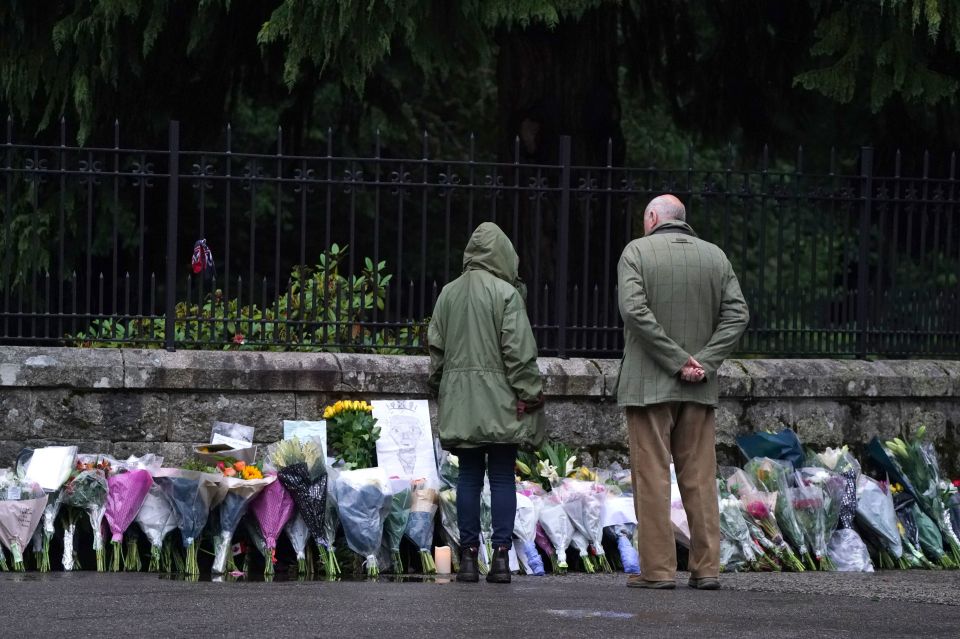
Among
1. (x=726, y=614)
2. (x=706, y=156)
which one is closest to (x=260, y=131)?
(x=706, y=156)

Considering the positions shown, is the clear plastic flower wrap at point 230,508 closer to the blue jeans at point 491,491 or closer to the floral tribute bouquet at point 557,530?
the blue jeans at point 491,491

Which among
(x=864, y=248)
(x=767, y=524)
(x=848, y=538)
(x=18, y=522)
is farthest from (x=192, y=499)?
(x=864, y=248)

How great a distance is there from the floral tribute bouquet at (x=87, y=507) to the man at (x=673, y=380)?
239 cm

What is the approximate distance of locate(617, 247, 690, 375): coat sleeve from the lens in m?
6.90

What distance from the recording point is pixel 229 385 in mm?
8570

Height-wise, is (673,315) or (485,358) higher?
(673,315)

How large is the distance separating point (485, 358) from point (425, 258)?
6.25 ft

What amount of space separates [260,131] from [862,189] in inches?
426

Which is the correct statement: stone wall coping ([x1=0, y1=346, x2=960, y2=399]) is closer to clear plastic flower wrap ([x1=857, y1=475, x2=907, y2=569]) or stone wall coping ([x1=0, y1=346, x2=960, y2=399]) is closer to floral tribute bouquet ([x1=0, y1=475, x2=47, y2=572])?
clear plastic flower wrap ([x1=857, y1=475, x2=907, y2=569])

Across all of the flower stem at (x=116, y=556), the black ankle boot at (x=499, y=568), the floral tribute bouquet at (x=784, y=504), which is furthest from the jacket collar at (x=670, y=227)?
the flower stem at (x=116, y=556)

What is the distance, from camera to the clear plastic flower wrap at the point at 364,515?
742cm

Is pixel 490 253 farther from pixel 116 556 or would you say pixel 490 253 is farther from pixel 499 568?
pixel 116 556

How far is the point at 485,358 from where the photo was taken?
23.6ft

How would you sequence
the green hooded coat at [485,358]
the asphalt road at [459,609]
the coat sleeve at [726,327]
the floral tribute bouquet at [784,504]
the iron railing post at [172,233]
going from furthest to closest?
the iron railing post at [172,233] → the floral tribute bouquet at [784,504] → the green hooded coat at [485,358] → the coat sleeve at [726,327] → the asphalt road at [459,609]
